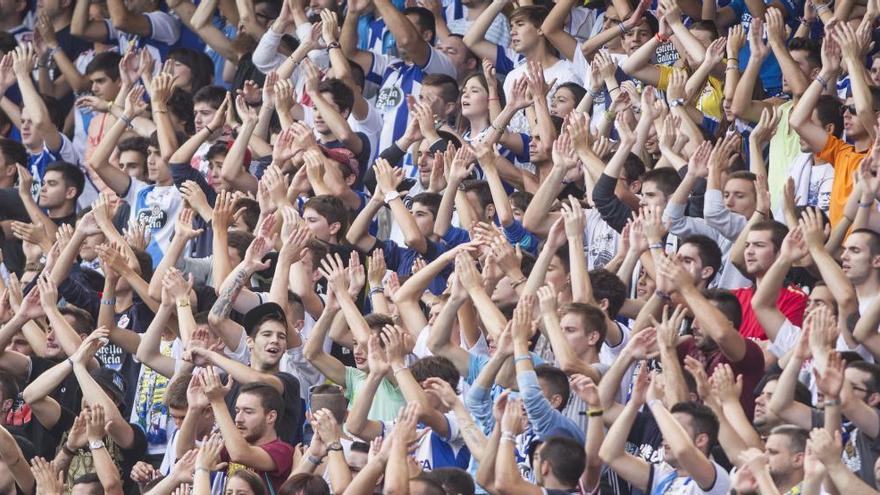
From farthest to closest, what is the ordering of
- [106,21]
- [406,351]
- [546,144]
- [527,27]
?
[106,21], [527,27], [546,144], [406,351]

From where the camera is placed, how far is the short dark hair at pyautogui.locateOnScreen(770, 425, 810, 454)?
25.1 ft

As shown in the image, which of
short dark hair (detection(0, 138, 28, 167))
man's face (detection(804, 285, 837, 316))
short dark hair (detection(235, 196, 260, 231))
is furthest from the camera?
short dark hair (detection(0, 138, 28, 167))

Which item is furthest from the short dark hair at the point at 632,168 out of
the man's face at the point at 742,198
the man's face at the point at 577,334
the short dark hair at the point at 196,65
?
the short dark hair at the point at 196,65

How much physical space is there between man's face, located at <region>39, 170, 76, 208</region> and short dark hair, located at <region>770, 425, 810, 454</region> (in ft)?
19.7

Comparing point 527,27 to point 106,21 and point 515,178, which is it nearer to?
point 515,178

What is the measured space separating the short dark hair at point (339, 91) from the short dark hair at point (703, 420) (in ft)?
15.0

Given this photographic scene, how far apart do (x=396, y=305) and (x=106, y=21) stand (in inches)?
230

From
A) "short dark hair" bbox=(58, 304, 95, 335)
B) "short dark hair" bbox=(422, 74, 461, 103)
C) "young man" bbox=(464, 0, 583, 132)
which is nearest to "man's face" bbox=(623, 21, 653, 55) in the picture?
"young man" bbox=(464, 0, 583, 132)

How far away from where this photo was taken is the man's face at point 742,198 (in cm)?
992

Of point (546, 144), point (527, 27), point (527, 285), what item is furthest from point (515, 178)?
point (527, 285)

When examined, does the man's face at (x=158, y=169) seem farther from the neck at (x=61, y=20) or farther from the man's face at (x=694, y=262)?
the man's face at (x=694, y=262)

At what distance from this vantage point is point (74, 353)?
10.0 metres

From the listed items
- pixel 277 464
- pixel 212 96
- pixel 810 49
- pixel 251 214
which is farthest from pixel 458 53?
pixel 277 464

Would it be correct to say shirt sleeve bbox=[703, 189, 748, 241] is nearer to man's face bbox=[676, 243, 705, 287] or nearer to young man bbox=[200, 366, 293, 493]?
man's face bbox=[676, 243, 705, 287]
